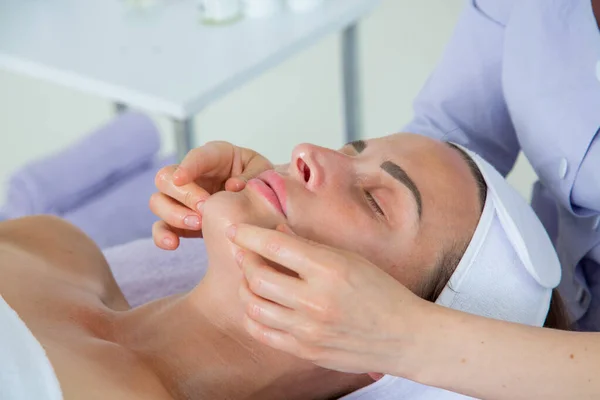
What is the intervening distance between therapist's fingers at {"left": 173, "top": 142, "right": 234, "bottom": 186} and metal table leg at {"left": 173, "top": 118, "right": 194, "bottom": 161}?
54 centimetres

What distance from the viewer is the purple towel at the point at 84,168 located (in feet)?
5.17

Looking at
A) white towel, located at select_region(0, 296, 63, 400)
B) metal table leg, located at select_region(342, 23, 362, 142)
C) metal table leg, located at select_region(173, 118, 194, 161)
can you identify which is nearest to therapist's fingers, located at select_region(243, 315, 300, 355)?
white towel, located at select_region(0, 296, 63, 400)

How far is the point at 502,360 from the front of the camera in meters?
0.84

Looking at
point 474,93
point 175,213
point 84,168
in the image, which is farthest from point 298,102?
point 175,213

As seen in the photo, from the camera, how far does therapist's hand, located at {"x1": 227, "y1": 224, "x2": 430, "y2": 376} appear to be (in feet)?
2.55

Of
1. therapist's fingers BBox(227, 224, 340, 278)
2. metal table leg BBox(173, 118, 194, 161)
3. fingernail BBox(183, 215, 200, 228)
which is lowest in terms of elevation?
metal table leg BBox(173, 118, 194, 161)

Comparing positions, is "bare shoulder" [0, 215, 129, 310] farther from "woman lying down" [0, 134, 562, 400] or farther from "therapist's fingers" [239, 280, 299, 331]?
"therapist's fingers" [239, 280, 299, 331]

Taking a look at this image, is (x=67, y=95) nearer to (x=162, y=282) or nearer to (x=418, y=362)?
(x=162, y=282)

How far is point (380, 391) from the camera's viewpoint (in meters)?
1.06

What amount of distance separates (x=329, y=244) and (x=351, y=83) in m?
1.34

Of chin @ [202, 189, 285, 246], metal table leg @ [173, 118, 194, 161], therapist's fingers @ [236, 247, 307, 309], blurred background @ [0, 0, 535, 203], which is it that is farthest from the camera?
blurred background @ [0, 0, 535, 203]

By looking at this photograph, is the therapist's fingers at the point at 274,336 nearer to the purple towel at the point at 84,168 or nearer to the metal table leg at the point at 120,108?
the purple towel at the point at 84,168

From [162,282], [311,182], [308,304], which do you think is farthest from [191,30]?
[308,304]

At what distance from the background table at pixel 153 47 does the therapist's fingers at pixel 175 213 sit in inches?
18.7
